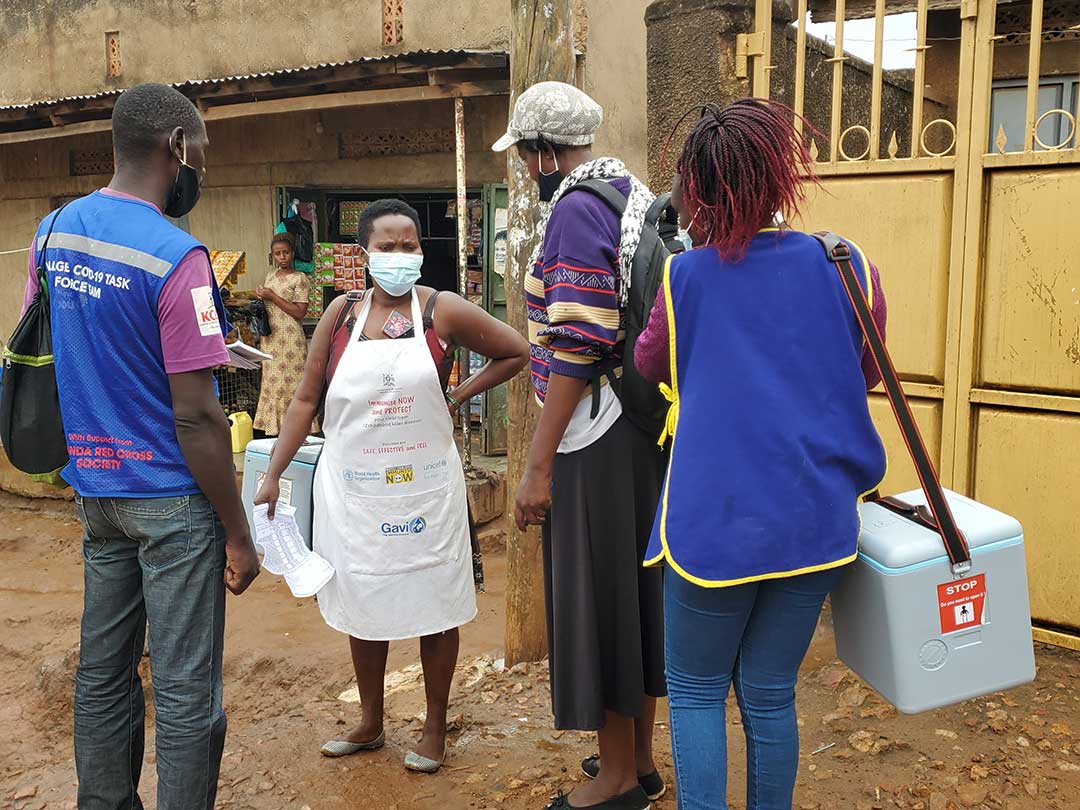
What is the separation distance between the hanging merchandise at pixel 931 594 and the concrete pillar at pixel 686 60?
2020 millimetres

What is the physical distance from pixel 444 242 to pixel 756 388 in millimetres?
7792

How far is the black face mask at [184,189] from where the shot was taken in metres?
2.45

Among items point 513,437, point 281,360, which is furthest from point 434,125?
point 513,437

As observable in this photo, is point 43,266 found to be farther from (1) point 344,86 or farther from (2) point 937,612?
(1) point 344,86

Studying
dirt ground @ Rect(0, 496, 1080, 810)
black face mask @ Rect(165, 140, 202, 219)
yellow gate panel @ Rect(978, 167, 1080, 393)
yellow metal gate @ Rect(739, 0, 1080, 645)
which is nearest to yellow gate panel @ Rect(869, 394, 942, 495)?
yellow metal gate @ Rect(739, 0, 1080, 645)

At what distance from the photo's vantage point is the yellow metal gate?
344 cm

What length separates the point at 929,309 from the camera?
3.70 m

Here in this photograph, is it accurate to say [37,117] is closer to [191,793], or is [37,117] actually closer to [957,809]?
[191,793]

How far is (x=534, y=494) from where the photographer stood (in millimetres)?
2555

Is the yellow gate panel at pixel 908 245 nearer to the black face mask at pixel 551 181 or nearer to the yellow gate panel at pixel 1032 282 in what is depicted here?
the yellow gate panel at pixel 1032 282

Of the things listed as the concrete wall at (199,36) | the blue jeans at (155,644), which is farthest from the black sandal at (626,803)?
the concrete wall at (199,36)

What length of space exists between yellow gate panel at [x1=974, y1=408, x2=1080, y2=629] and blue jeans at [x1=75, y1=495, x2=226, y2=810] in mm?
2722

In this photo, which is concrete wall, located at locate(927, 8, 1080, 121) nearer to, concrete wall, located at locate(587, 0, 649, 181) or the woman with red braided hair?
concrete wall, located at locate(587, 0, 649, 181)

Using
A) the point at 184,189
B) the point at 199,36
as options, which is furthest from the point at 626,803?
the point at 199,36
